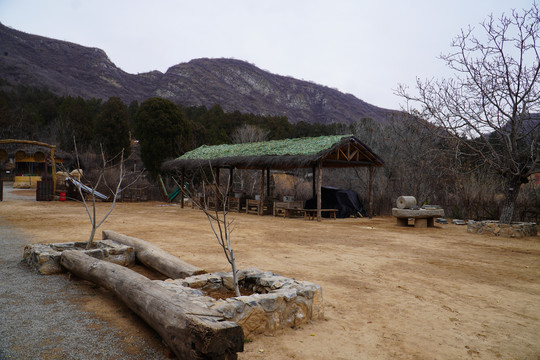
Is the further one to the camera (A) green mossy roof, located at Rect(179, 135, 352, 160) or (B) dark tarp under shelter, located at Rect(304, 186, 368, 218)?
(B) dark tarp under shelter, located at Rect(304, 186, 368, 218)

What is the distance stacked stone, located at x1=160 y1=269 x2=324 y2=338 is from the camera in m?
3.42

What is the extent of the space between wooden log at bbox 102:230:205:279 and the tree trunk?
1094 centimetres

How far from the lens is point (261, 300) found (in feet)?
11.7

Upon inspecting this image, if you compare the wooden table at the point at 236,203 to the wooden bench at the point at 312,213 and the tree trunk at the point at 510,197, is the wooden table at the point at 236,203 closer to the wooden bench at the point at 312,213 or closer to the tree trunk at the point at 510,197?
the wooden bench at the point at 312,213

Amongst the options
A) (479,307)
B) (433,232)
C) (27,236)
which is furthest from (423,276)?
(27,236)

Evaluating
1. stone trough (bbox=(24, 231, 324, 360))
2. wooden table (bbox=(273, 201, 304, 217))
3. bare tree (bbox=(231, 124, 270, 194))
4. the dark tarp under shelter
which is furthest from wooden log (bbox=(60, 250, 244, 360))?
bare tree (bbox=(231, 124, 270, 194))

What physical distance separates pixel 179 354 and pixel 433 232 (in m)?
11.0

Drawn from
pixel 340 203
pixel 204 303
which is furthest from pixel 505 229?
pixel 204 303

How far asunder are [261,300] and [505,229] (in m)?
10.7

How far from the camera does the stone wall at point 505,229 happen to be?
1098 cm

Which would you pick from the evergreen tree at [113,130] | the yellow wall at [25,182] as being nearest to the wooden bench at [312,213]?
the yellow wall at [25,182]

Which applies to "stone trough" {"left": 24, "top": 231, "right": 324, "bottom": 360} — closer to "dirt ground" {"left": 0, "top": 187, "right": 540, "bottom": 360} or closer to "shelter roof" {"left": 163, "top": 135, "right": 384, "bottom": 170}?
"dirt ground" {"left": 0, "top": 187, "right": 540, "bottom": 360}

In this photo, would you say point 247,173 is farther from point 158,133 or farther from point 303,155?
point 303,155

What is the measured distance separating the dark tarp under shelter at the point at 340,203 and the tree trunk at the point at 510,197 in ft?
21.2
